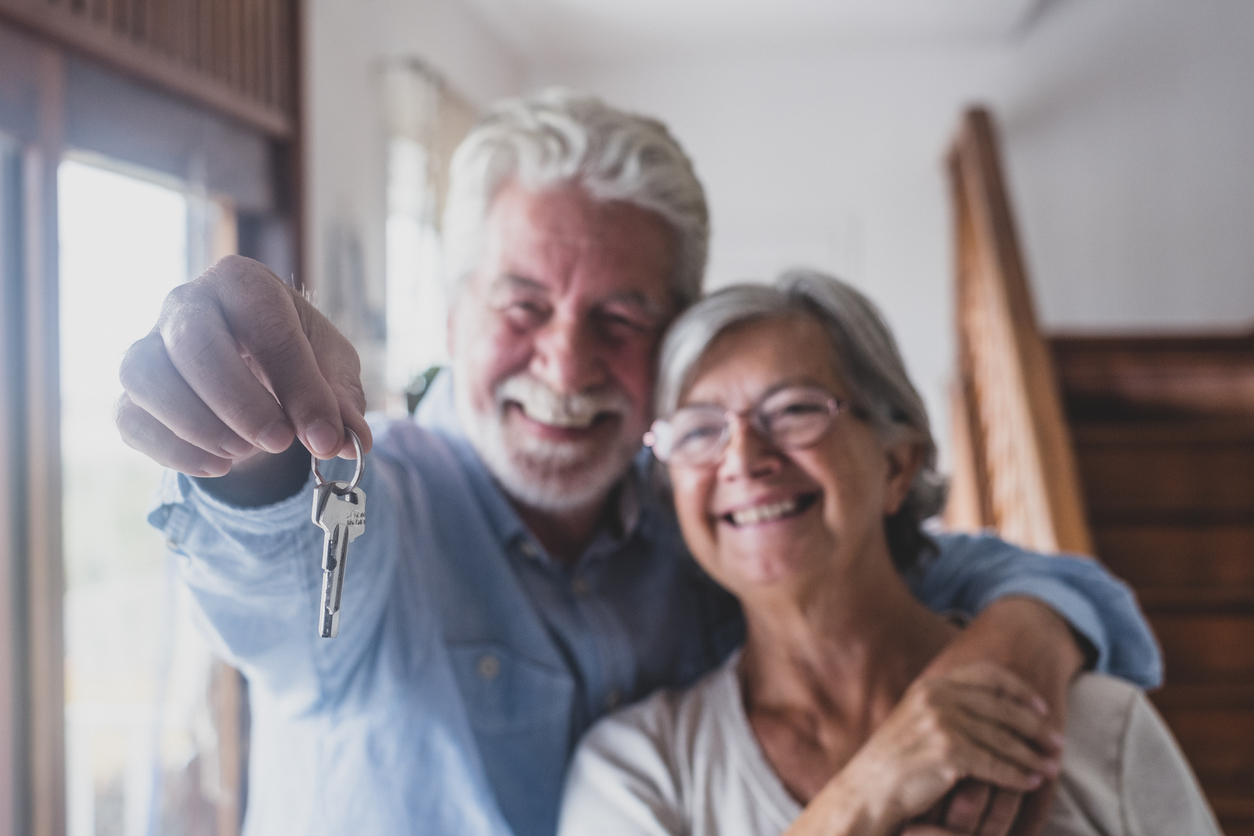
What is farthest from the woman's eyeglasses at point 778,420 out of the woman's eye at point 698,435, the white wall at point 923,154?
the white wall at point 923,154

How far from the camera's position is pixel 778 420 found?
1.20 metres

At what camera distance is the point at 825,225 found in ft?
19.5

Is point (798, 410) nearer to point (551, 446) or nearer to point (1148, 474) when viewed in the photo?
point (551, 446)

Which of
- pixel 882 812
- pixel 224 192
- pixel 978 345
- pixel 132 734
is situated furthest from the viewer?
pixel 978 345

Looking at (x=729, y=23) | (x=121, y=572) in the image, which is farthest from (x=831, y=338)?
(x=729, y=23)

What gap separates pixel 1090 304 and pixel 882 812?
213 inches

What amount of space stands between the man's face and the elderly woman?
68 millimetres

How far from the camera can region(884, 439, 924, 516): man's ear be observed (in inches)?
51.3

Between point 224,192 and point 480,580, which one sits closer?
point 480,580

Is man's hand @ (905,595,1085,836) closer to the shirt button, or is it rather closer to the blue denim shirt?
the blue denim shirt

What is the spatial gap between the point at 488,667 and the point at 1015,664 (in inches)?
24.6

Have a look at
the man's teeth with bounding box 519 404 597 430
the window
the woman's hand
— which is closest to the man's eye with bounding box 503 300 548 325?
the man's teeth with bounding box 519 404 597 430

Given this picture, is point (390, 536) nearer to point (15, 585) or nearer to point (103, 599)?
point (15, 585)

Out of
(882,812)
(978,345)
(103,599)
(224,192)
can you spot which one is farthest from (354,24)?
(882,812)
